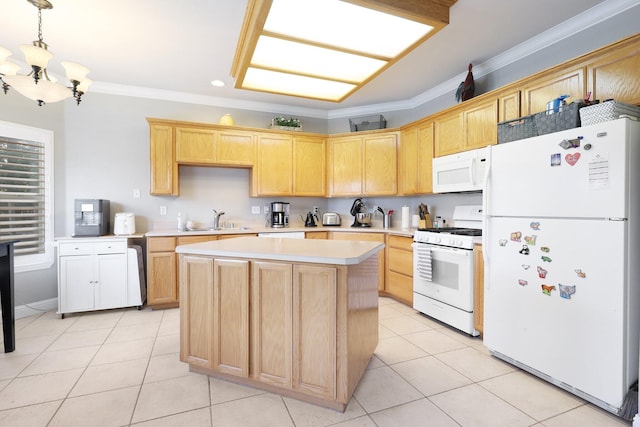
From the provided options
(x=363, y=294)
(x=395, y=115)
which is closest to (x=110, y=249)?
Answer: (x=363, y=294)

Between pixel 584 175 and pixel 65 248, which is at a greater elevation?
pixel 584 175

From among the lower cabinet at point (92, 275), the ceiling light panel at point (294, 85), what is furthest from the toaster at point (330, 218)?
the lower cabinet at point (92, 275)

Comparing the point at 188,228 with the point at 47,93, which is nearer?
the point at 47,93

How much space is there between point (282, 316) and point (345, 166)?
2.99 m

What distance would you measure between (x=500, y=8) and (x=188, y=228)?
12.9 feet

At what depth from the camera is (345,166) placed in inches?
175

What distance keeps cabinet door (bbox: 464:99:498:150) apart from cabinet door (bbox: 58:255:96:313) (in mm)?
4172

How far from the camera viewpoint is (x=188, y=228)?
13.0 ft

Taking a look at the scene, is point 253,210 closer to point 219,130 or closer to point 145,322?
point 219,130

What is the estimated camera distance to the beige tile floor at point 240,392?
5.50 feet

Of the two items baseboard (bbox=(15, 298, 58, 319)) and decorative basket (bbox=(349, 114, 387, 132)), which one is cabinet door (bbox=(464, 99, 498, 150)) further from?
baseboard (bbox=(15, 298, 58, 319))

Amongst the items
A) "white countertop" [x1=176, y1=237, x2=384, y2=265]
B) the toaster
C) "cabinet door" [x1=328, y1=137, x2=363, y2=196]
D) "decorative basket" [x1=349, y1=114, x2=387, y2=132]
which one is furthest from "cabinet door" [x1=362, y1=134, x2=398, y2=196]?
"white countertop" [x1=176, y1=237, x2=384, y2=265]

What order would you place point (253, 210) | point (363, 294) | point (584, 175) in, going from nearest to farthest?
point (584, 175) → point (363, 294) → point (253, 210)

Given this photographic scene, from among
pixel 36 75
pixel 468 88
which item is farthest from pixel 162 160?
pixel 468 88
